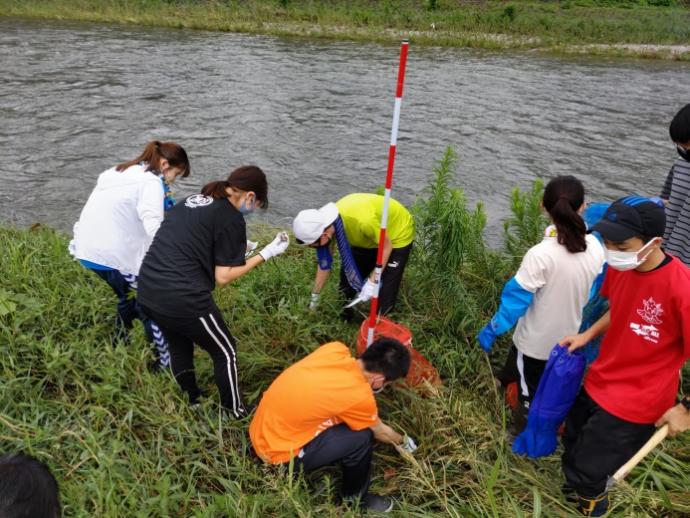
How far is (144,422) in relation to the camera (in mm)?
3164

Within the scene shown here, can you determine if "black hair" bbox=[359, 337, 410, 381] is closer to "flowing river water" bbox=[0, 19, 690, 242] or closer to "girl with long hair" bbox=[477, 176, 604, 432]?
"girl with long hair" bbox=[477, 176, 604, 432]

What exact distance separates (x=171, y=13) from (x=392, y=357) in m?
25.3

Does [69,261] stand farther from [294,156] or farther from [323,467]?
[294,156]

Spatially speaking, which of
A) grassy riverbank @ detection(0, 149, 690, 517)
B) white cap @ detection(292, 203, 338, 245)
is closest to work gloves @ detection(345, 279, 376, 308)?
grassy riverbank @ detection(0, 149, 690, 517)

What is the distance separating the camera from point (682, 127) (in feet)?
10.9

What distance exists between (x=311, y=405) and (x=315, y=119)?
9160 millimetres

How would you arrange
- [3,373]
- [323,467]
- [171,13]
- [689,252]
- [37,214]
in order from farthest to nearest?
[171,13]
[37,214]
[689,252]
[3,373]
[323,467]

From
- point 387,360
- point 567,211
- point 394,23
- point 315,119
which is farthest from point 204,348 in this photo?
point 394,23

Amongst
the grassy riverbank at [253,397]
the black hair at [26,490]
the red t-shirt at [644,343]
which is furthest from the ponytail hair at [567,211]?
the black hair at [26,490]

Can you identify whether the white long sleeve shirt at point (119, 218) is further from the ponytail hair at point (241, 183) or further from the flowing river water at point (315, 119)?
the flowing river water at point (315, 119)

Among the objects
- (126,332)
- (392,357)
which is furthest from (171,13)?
(392,357)

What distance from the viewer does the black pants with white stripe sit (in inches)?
119

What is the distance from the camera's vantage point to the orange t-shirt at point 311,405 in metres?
2.73

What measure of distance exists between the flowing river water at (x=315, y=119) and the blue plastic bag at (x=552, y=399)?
4.00 meters
